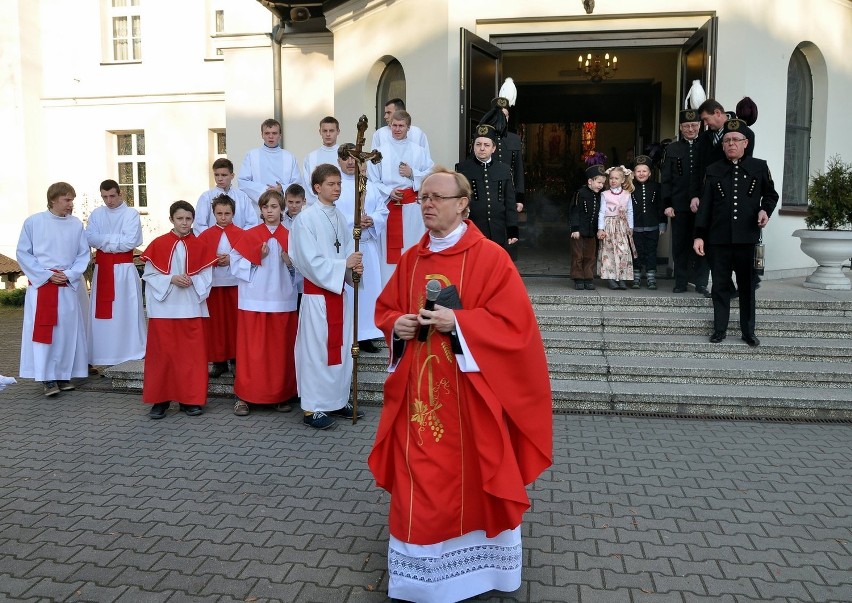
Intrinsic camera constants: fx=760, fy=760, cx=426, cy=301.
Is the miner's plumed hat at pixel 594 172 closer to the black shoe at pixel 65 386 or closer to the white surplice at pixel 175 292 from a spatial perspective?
the white surplice at pixel 175 292

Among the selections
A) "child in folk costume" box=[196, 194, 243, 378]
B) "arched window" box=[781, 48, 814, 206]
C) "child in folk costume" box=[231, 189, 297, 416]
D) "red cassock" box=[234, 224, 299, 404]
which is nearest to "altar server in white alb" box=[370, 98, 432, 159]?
"child in folk costume" box=[196, 194, 243, 378]

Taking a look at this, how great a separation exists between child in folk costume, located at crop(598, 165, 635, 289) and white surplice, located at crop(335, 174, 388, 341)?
10.1 feet

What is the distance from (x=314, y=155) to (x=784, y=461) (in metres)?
6.23

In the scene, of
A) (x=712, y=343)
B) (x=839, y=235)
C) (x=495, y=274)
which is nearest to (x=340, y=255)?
(x=495, y=274)

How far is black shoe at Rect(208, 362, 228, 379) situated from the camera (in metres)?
7.94

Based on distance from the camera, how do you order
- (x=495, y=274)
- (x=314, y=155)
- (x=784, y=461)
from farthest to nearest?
(x=314, y=155), (x=784, y=461), (x=495, y=274)

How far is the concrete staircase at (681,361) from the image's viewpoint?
22.8 ft

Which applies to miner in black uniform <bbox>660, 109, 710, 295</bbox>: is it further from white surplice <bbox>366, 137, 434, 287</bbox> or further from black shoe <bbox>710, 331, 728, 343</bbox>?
white surplice <bbox>366, 137, 434, 287</bbox>

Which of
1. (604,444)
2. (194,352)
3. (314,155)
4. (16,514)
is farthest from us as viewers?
(314,155)

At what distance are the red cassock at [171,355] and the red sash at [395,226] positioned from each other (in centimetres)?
240

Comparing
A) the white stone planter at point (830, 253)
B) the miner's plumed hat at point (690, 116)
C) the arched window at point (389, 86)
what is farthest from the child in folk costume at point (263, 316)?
the white stone planter at point (830, 253)

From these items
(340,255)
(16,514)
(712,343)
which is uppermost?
(340,255)

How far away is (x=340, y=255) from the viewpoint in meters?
6.77

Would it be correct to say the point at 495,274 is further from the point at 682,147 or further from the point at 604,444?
the point at 682,147
